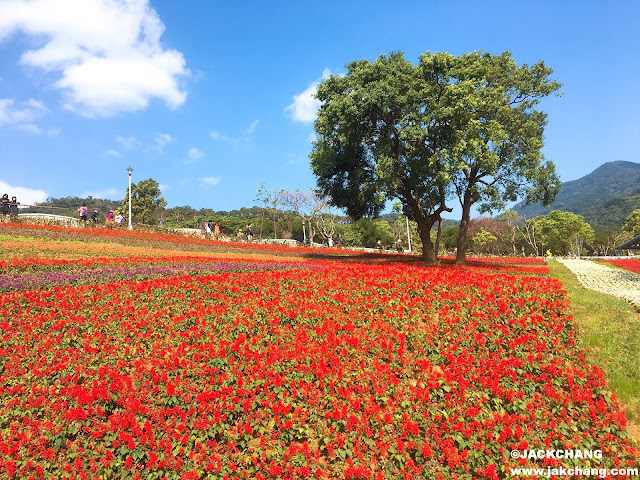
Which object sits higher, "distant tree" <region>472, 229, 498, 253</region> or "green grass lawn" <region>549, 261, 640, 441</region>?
"distant tree" <region>472, 229, 498, 253</region>

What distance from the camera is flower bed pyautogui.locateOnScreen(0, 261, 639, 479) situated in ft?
16.0

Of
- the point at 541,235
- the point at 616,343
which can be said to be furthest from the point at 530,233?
the point at 616,343

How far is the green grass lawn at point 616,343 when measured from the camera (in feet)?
21.2

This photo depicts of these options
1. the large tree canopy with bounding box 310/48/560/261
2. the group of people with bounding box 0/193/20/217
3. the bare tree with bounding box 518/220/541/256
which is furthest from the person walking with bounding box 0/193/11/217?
the bare tree with bounding box 518/220/541/256

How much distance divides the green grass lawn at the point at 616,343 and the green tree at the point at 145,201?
80723mm

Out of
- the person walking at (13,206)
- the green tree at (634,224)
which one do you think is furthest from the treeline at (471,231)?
the person walking at (13,206)

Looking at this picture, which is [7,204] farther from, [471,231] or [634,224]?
[634,224]

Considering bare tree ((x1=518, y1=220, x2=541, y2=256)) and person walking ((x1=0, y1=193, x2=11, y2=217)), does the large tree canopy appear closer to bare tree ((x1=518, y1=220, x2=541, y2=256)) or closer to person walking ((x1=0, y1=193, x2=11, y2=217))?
person walking ((x1=0, y1=193, x2=11, y2=217))

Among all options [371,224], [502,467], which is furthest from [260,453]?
[371,224]

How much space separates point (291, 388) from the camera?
5.89m

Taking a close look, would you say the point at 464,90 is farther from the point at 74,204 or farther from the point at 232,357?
the point at 74,204

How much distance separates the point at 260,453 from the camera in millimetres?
4844

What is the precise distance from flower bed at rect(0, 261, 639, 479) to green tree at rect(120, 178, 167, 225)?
3015 inches

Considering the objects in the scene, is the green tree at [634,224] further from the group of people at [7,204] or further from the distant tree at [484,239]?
the group of people at [7,204]
